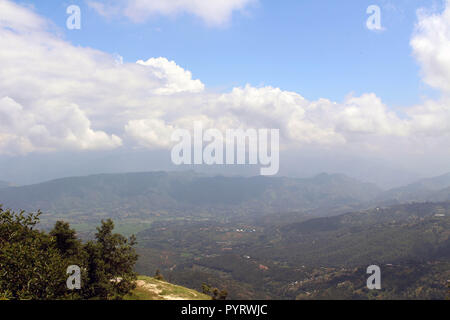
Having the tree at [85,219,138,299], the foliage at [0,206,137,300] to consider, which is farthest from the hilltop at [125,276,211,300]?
the foliage at [0,206,137,300]

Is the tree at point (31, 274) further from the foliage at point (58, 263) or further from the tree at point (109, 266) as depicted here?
the tree at point (109, 266)

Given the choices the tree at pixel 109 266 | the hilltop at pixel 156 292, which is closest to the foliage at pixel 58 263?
the tree at pixel 109 266

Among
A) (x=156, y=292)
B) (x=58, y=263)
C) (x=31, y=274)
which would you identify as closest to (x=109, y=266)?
(x=58, y=263)

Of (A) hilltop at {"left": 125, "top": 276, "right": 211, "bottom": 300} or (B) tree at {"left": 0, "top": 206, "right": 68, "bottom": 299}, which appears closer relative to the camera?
(B) tree at {"left": 0, "top": 206, "right": 68, "bottom": 299}

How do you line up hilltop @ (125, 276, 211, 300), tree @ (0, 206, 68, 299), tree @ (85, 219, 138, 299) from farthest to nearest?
1. hilltop @ (125, 276, 211, 300)
2. tree @ (85, 219, 138, 299)
3. tree @ (0, 206, 68, 299)

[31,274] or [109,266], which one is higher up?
[31,274]

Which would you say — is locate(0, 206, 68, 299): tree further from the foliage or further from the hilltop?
the hilltop

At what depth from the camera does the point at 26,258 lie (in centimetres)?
3853

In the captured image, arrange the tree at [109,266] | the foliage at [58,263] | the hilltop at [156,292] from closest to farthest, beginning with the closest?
1. the foliage at [58,263]
2. the tree at [109,266]
3. the hilltop at [156,292]

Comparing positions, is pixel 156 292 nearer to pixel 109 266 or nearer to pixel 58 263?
pixel 109 266
